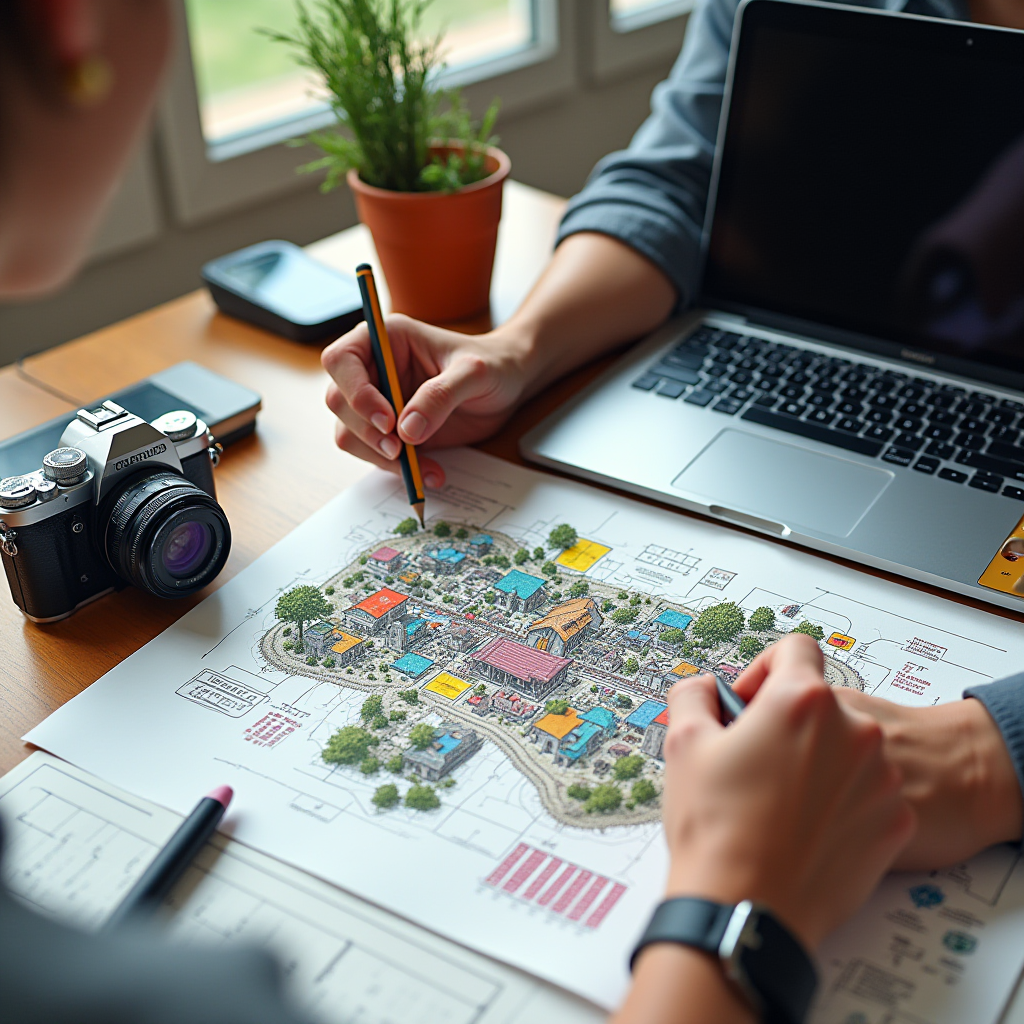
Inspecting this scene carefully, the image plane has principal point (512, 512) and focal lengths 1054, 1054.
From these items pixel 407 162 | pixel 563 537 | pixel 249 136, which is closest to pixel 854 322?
pixel 563 537

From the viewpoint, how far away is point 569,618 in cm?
71

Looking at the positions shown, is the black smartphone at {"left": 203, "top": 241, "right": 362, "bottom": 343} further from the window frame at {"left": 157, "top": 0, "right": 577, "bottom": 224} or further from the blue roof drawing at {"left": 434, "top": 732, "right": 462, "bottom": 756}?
the blue roof drawing at {"left": 434, "top": 732, "right": 462, "bottom": 756}

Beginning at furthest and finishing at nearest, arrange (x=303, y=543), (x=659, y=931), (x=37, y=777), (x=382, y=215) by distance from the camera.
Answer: (x=382, y=215) < (x=303, y=543) < (x=37, y=777) < (x=659, y=931)

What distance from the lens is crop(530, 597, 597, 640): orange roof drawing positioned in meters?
0.70

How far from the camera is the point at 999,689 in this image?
2.02 ft

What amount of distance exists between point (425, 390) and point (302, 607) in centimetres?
21

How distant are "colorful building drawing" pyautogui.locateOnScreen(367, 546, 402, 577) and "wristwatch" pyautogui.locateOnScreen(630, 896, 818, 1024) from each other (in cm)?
35

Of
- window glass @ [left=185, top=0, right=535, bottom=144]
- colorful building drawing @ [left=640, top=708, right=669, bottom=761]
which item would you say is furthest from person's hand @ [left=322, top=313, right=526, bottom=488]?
window glass @ [left=185, top=0, right=535, bottom=144]

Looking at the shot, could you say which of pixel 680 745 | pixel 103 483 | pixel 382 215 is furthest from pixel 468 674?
pixel 382 215

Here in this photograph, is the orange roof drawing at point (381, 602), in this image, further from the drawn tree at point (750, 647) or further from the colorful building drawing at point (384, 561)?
the drawn tree at point (750, 647)

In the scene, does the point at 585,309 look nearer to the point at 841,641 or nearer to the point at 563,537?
the point at 563,537

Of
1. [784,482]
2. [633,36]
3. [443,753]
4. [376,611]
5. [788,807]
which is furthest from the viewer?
[633,36]

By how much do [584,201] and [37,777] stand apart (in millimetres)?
771

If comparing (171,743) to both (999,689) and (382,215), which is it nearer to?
(999,689)
